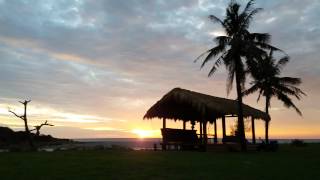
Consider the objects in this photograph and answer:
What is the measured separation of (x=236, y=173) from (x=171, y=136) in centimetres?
1587

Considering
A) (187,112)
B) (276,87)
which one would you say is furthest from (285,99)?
(187,112)

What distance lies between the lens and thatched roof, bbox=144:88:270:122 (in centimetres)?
2870

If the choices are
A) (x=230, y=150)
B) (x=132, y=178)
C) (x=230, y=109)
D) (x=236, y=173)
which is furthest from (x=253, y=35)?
(x=132, y=178)

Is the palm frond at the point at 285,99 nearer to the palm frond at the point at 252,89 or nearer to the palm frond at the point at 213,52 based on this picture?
the palm frond at the point at 252,89

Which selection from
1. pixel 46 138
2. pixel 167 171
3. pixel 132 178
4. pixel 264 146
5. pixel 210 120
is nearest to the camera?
pixel 132 178

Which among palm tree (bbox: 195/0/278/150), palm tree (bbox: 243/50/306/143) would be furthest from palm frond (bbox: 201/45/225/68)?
palm tree (bbox: 243/50/306/143)

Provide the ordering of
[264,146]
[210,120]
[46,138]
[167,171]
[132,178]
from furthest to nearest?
[46,138] → [210,120] → [264,146] → [167,171] → [132,178]

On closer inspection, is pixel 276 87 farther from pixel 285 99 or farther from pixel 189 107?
pixel 189 107

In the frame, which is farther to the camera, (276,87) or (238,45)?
(276,87)

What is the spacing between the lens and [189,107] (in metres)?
33.1

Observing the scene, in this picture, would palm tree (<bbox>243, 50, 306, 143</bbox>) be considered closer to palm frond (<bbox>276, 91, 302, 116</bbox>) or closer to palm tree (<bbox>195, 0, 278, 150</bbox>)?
palm frond (<bbox>276, 91, 302, 116</bbox>)

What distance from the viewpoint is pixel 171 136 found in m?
31.5

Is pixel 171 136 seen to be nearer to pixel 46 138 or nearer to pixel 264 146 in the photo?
pixel 264 146

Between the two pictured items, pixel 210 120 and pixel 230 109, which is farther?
pixel 210 120
